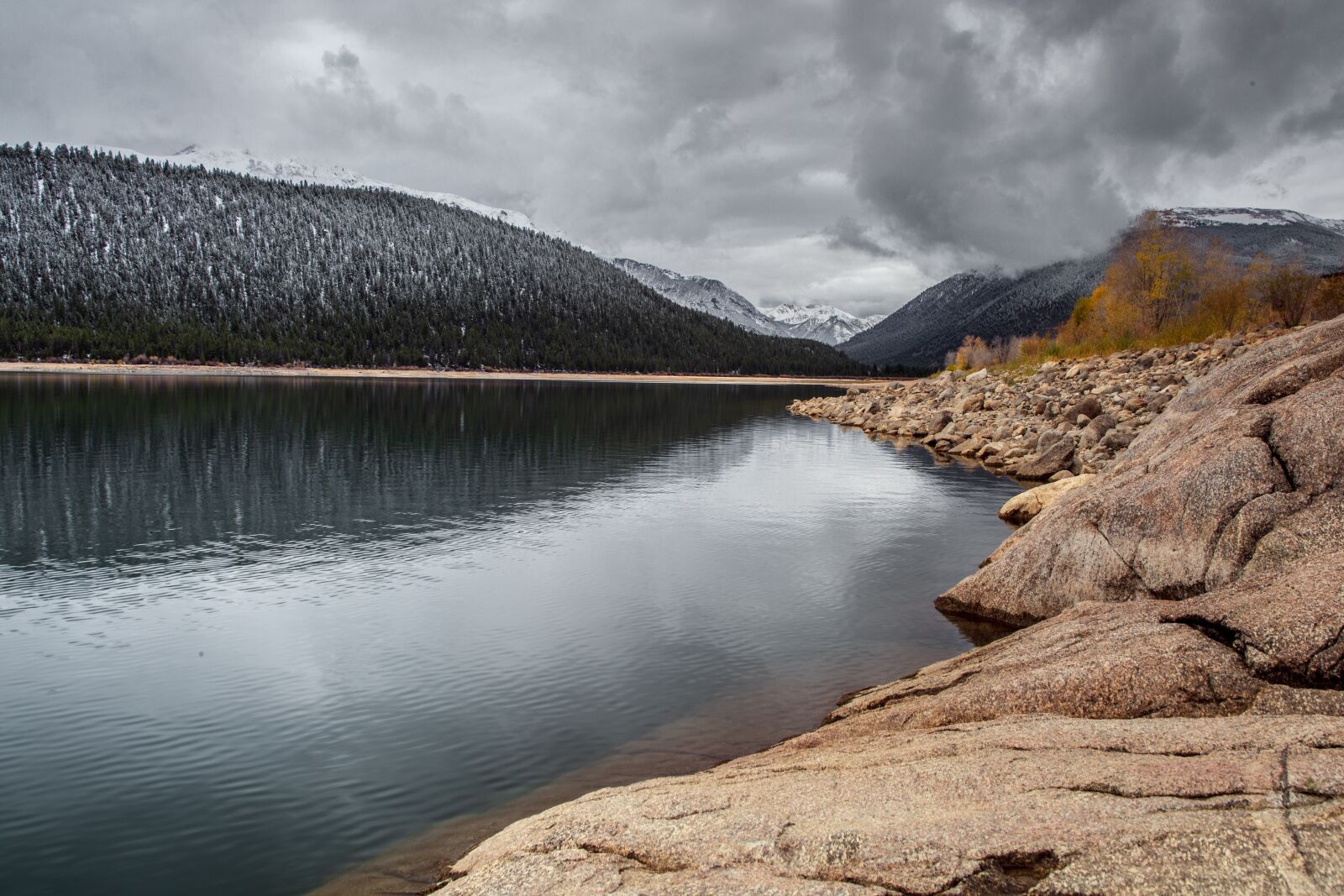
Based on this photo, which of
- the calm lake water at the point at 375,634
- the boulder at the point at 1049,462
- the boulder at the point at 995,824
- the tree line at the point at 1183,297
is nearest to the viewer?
the boulder at the point at 995,824

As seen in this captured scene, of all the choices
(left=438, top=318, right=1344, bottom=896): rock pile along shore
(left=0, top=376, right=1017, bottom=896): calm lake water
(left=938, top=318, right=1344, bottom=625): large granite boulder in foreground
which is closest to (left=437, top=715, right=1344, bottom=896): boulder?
(left=438, top=318, right=1344, bottom=896): rock pile along shore

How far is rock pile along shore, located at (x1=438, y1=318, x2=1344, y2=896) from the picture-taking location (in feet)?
17.4

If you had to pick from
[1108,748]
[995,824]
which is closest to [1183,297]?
[1108,748]

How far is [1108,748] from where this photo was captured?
7004 millimetres

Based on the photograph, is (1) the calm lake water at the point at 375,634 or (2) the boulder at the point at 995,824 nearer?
(2) the boulder at the point at 995,824

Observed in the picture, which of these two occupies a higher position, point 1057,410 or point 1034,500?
point 1057,410

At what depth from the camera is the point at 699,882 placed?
567 cm

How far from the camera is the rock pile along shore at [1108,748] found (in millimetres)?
5297

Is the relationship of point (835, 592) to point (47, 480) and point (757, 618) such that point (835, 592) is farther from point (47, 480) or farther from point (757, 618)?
point (47, 480)

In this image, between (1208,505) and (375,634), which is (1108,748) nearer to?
(1208,505)

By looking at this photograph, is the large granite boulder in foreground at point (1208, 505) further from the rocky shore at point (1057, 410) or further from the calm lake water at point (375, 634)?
the rocky shore at point (1057, 410)

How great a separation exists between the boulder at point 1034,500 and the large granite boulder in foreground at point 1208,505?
17.5ft

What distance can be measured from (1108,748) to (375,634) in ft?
43.7

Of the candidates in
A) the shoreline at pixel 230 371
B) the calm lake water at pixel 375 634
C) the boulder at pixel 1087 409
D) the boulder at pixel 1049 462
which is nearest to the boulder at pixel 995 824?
the calm lake water at pixel 375 634
